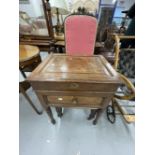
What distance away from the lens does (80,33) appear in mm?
1608

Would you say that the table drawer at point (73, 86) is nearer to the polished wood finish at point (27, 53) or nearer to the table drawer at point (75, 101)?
the table drawer at point (75, 101)

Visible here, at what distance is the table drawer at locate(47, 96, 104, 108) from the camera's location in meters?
1.03

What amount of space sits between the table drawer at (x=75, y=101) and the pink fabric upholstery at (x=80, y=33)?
0.63 m

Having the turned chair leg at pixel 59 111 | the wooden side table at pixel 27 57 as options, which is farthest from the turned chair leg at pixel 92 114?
the wooden side table at pixel 27 57

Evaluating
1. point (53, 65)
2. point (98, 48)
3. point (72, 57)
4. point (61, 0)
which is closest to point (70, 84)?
point (53, 65)

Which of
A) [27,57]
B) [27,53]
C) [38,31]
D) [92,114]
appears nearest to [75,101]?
[92,114]

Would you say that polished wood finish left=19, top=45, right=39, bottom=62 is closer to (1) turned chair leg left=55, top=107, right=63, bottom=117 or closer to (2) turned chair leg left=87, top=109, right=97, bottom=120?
(1) turned chair leg left=55, top=107, right=63, bottom=117

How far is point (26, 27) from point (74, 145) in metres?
1.64

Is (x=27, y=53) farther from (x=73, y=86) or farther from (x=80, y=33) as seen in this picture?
(x=73, y=86)

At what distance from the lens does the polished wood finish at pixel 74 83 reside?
2.94ft

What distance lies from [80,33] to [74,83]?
35.3 inches
